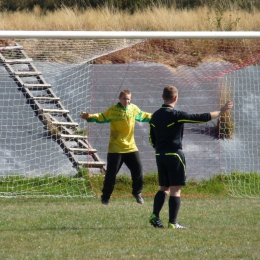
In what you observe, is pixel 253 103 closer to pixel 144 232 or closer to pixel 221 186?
pixel 221 186

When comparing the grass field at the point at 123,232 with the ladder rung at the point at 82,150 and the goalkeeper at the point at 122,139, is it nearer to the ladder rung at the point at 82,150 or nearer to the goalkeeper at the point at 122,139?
the goalkeeper at the point at 122,139

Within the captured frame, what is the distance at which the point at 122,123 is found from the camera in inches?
409

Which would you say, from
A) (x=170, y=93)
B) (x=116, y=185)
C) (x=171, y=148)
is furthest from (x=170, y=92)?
(x=116, y=185)

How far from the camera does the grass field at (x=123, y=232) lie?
6.84 m

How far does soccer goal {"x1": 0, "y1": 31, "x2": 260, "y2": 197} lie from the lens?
13.8 meters

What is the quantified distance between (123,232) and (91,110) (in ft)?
24.0

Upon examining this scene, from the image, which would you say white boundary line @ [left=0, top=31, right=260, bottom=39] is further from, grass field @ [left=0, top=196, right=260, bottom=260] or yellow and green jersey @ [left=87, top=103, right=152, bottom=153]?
grass field @ [left=0, top=196, right=260, bottom=260]

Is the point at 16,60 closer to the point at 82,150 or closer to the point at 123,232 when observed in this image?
the point at 82,150

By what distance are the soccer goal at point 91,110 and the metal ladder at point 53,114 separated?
2 centimetres

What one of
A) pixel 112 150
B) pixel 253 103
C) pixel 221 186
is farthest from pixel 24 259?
pixel 253 103

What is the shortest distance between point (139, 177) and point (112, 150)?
1.92 ft

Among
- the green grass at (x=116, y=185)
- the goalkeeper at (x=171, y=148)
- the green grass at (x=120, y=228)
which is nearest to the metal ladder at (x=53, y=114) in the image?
the green grass at (x=116, y=185)

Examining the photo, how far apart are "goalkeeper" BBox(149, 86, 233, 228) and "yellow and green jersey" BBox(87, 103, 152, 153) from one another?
81.0 inches

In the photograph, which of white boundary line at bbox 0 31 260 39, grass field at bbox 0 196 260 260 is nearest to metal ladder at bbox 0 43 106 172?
grass field at bbox 0 196 260 260
